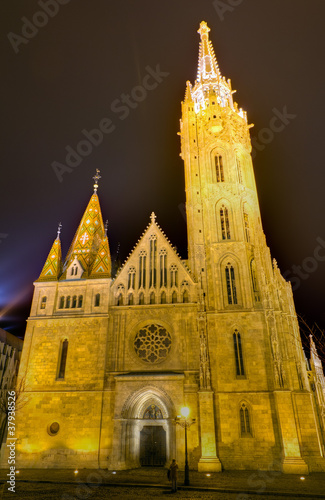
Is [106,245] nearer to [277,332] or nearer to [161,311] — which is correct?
[161,311]

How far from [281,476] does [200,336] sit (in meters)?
9.09

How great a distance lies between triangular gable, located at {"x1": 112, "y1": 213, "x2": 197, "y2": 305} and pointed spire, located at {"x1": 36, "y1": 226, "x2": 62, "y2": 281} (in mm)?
5358

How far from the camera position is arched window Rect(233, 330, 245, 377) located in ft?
77.0

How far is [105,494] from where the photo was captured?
46.2ft

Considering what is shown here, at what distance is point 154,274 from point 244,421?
39.8 ft

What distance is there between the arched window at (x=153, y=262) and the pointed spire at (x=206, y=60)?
23.1 m

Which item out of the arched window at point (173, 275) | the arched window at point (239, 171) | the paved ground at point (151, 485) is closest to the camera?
the paved ground at point (151, 485)

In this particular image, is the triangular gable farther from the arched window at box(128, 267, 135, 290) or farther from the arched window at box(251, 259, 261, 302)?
the arched window at box(251, 259, 261, 302)

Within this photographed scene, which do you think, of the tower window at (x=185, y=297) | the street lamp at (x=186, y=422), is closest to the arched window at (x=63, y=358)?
the tower window at (x=185, y=297)

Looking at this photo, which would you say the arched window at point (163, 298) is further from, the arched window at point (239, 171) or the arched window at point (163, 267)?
the arched window at point (239, 171)

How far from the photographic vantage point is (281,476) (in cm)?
1894

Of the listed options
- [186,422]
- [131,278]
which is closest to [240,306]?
[131,278]

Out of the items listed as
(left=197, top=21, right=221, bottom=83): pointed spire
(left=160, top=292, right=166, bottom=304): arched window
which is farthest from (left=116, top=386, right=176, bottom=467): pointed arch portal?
(left=197, top=21, right=221, bottom=83): pointed spire

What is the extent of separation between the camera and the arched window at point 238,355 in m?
23.5
